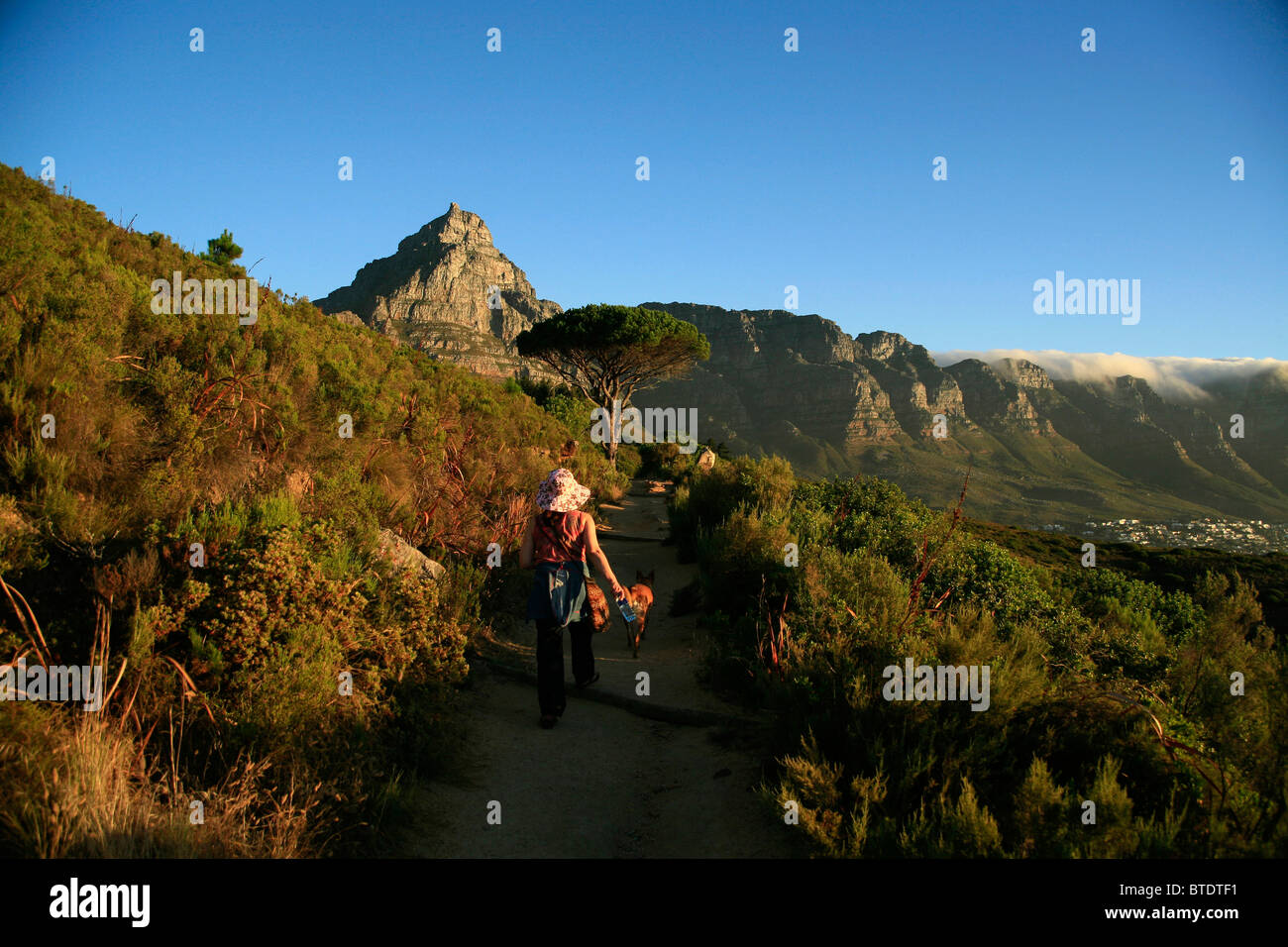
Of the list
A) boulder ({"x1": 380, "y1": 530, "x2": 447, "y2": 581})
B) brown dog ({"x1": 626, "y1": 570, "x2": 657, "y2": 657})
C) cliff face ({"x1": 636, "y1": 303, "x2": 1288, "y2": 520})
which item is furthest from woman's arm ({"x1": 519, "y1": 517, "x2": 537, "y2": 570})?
cliff face ({"x1": 636, "y1": 303, "x2": 1288, "y2": 520})

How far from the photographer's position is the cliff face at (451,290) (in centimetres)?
10912

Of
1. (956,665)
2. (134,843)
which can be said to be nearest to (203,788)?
(134,843)

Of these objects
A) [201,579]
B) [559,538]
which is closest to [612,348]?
[559,538]

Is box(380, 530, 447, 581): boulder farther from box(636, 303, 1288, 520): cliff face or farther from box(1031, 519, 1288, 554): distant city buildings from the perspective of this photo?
box(636, 303, 1288, 520): cliff face

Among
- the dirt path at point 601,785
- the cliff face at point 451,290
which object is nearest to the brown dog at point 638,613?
the dirt path at point 601,785

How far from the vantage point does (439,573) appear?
22.6 feet

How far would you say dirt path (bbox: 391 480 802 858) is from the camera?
12.2 ft

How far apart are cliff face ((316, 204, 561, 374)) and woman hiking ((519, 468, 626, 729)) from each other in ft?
302

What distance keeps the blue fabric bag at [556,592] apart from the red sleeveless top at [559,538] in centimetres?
6

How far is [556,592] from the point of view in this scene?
522cm

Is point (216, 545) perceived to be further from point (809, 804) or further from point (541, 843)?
point (809, 804)

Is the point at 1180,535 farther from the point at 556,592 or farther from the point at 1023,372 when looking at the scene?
the point at 1023,372

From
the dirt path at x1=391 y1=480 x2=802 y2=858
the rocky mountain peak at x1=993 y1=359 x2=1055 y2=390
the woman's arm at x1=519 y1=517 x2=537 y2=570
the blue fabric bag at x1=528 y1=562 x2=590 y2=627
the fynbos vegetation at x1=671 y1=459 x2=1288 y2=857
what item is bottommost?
the dirt path at x1=391 y1=480 x2=802 y2=858
